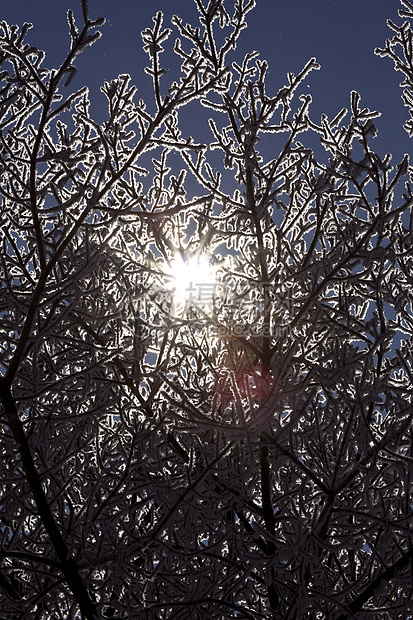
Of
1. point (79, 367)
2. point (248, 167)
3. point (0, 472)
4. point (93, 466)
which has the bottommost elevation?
point (0, 472)

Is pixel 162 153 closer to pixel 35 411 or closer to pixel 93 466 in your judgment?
pixel 35 411

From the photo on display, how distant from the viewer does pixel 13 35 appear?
2711mm

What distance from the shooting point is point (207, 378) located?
14.0 feet

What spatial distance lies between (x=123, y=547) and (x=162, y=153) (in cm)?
252

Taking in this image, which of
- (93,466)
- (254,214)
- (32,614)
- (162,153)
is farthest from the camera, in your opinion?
(93,466)

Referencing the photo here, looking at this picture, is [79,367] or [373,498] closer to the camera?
[373,498]

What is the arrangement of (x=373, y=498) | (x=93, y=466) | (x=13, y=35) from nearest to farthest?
(x=13, y=35) < (x=373, y=498) < (x=93, y=466)

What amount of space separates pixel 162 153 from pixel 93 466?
232 cm

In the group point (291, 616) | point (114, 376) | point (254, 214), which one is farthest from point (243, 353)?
point (291, 616)

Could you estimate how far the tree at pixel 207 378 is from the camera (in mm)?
2557

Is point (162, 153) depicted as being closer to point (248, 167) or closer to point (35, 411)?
point (248, 167)

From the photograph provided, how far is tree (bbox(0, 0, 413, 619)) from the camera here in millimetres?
2557

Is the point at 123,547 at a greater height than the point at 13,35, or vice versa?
the point at 13,35

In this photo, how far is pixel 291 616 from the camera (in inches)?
109
